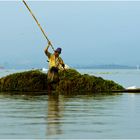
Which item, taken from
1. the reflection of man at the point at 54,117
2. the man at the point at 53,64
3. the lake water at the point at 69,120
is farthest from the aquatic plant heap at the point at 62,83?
the reflection of man at the point at 54,117

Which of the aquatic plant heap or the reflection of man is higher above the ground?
the aquatic plant heap

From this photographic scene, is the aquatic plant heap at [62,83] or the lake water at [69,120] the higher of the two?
the aquatic plant heap at [62,83]

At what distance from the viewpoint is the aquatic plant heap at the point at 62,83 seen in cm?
3400

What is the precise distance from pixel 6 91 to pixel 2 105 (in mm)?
10721

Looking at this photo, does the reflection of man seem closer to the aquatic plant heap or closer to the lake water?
the lake water

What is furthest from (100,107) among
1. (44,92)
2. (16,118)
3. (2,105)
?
(44,92)

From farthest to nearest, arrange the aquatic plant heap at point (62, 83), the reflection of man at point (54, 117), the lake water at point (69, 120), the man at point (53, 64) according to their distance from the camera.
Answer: the aquatic plant heap at point (62, 83)
the man at point (53, 64)
the reflection of man at point (54, 117)
the lake water at point (69, 120)

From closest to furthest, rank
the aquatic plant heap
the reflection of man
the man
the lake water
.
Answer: the lake water < the reflection of man < the man < the aquatic plant heap

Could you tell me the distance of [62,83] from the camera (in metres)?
34.0

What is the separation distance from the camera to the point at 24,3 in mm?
33688

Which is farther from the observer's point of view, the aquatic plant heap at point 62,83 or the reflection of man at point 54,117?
the aquatic plant heap at point 62,83

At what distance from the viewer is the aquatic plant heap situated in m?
34.0

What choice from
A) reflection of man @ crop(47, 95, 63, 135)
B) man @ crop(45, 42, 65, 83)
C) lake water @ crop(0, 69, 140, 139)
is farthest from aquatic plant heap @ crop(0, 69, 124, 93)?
reflection of man @ crop(47, 95, 63, 135)

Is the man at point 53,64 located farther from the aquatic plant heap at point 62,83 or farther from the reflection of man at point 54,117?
the reflection of man at point 54,117
